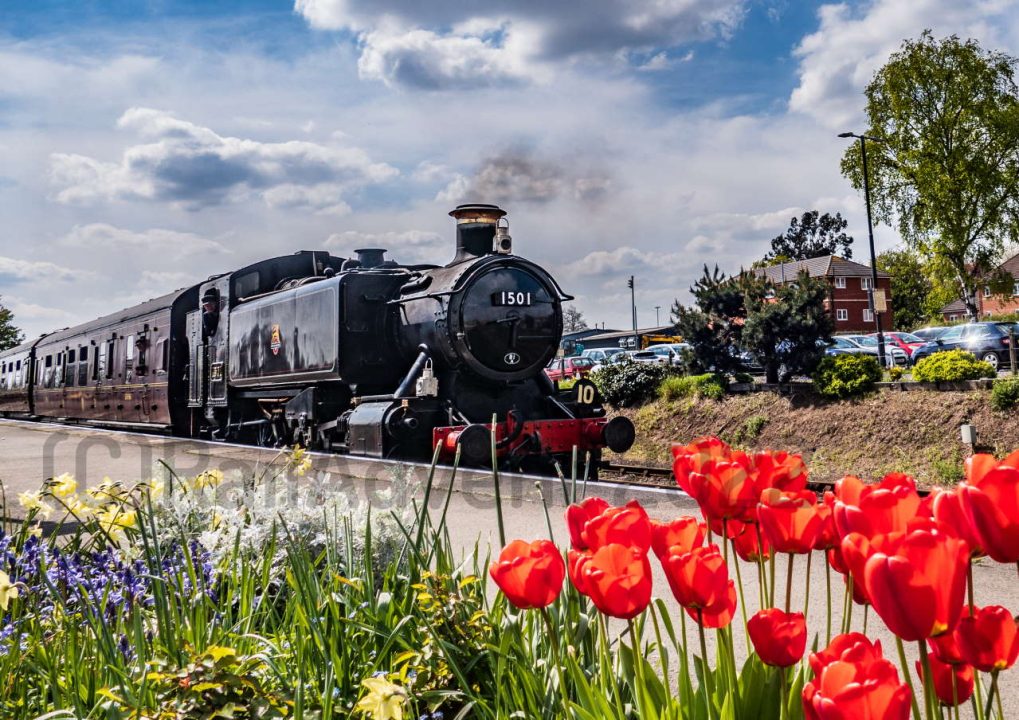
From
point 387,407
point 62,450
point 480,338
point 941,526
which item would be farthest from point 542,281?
point 941,526

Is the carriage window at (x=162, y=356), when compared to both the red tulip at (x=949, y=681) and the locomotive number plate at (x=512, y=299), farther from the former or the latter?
the red tulip at (x=949, y=681)

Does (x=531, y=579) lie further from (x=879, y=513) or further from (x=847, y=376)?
(x=847, y=376)

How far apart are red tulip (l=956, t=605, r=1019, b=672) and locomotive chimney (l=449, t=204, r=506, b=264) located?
9.92m

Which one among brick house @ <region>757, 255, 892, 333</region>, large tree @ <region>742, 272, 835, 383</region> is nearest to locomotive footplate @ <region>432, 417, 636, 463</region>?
large tree @ <region>742, 272, 835, 383</region>

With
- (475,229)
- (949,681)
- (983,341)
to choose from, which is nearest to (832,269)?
(983,341)

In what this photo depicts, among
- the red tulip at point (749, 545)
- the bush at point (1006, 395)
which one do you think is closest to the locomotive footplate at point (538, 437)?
the bush at point (1006, 395)

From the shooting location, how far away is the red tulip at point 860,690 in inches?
37.7

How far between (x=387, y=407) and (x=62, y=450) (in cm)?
441

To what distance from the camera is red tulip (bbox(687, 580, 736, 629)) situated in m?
1.34

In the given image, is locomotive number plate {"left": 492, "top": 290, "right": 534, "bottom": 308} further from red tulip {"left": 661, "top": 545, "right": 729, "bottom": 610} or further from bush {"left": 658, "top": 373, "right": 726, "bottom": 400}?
red tulip {"left": 661, "top": 545, "right": 729, "bottom": 610}

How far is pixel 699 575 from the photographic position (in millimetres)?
1283

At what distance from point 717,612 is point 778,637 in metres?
0.15

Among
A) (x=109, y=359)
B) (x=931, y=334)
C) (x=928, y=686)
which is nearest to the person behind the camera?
(x=928, y=686)

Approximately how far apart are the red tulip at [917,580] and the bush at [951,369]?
15079 millimetres
